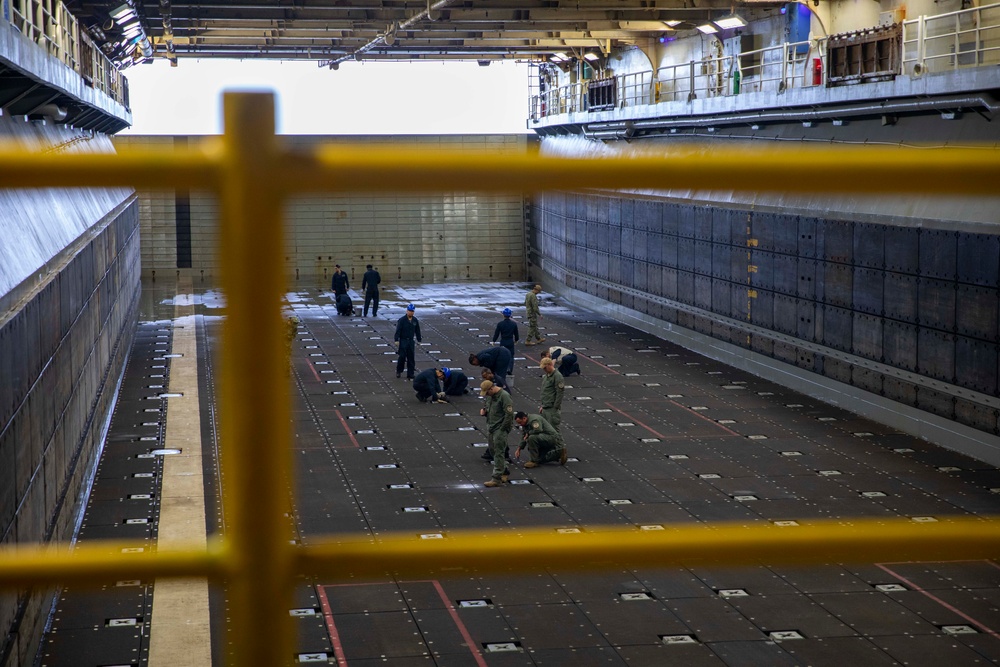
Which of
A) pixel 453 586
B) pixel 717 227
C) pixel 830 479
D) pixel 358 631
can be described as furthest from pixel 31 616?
pixel 717 227

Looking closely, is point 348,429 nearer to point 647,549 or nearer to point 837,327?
point 837,327

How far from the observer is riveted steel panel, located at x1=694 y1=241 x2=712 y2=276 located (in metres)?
26.1

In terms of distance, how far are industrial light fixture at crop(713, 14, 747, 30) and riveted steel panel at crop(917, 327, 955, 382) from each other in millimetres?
Result: 11979

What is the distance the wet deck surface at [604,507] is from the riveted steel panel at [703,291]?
145cm

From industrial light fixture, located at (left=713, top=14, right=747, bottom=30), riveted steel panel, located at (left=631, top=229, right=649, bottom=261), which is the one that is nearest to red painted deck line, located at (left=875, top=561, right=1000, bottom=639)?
industrial light fixture, located at (left=713, top=14, right=747, bottom=30)

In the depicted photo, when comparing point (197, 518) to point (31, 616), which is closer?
point (31, 616)

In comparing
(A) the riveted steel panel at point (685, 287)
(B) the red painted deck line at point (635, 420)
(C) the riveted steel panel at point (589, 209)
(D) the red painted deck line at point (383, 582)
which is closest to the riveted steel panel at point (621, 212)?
(C) the riveted steel panel at point (589, 209)

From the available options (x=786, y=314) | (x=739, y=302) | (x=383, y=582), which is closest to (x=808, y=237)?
(x=786, y=314)

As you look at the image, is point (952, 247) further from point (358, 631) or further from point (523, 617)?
point (358, 631)

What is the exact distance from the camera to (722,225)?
25.2 metres

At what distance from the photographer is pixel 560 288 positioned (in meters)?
38.6

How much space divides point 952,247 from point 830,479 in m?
4.25

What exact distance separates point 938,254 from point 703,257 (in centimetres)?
920

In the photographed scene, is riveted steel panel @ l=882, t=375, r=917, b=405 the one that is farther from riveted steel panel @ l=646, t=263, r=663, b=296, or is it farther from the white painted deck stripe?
the white painted deck stripe
